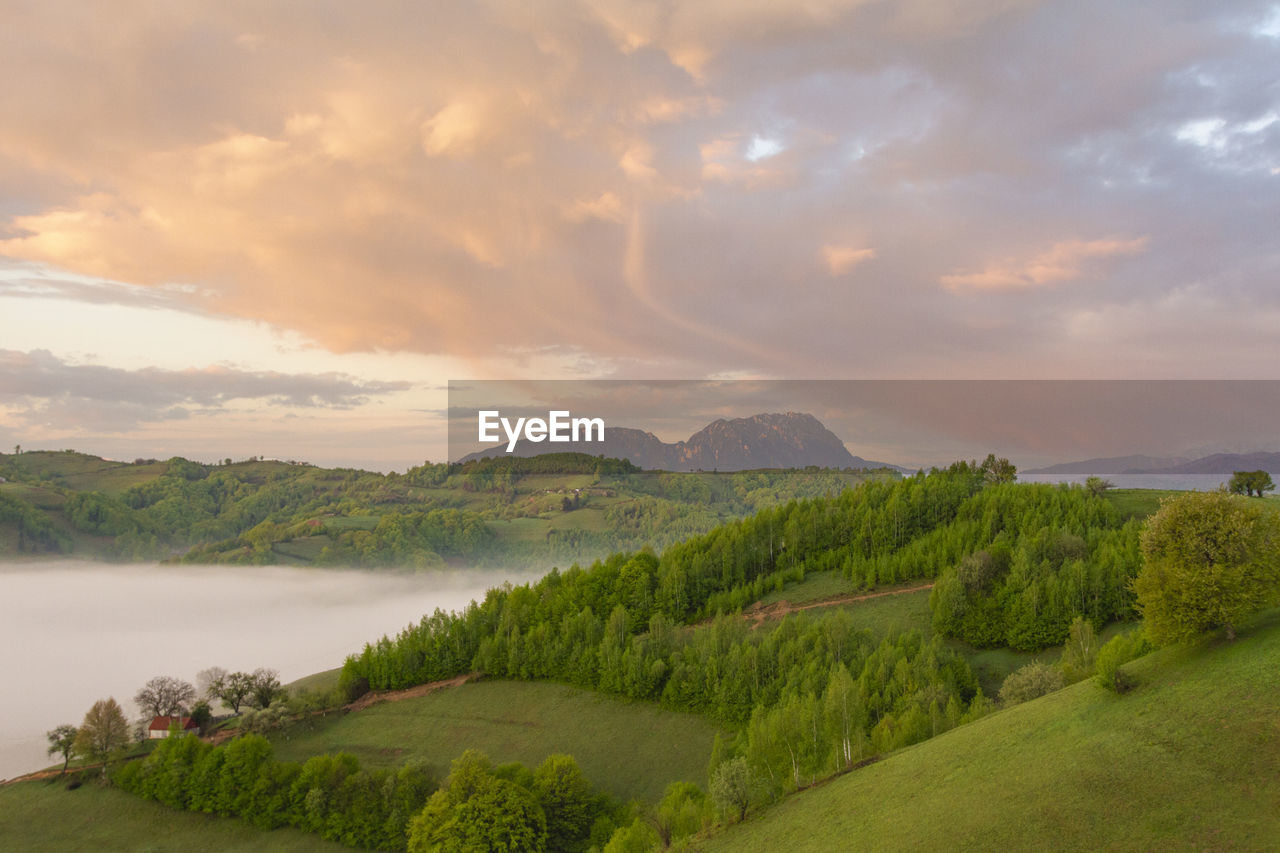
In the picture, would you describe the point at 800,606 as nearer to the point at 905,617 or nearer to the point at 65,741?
the point at 905,617

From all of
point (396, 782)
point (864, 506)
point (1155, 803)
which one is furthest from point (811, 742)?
point (864, 506)

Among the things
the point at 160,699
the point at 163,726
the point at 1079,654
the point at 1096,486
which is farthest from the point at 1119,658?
the point at 160,699

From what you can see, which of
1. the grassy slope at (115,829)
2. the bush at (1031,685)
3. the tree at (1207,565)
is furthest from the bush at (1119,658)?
the grassy slope at (115,829)

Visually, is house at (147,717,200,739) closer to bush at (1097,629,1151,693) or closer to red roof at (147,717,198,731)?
red roof at (147,717,198,731)

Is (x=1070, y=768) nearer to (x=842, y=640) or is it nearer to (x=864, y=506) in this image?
(x=842, y=640)

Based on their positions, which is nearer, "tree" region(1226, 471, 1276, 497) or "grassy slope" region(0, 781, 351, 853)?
"grassy slope" region(0, 781, 351, 853)

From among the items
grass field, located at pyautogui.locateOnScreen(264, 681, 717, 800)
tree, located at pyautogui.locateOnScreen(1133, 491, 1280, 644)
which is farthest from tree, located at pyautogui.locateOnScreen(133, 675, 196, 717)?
tree, located at pyautogui.locateOnScreen(1133, 491, 1280, 644)

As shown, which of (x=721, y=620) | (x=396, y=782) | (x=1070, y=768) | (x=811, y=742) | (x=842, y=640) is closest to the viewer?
(x=1070, y=768)

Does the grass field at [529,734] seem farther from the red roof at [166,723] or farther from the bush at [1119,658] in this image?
the bush at [1119,658]
